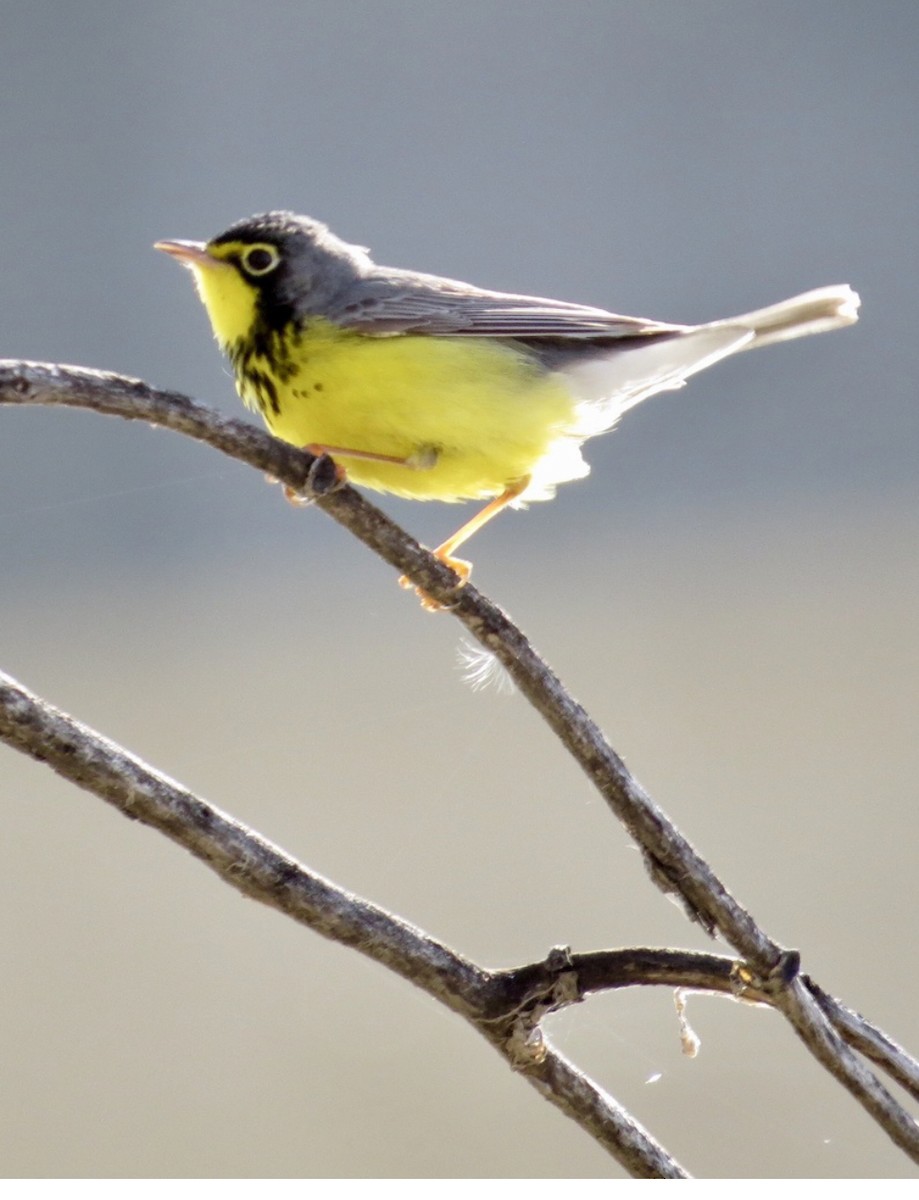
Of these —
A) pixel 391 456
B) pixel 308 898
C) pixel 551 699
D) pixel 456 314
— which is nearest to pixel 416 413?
pixel 391 456

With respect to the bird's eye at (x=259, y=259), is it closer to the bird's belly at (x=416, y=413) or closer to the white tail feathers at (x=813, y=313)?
the bird's belly at (x=416, y=413)

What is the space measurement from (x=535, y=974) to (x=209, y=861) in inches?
10.8

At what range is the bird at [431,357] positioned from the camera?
6.79ft

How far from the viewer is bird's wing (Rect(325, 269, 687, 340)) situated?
85.4 inches

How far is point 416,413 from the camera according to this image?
2.05 m

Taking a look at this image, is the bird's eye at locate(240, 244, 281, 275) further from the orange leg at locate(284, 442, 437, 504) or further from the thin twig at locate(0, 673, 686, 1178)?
the thin twig at locate(0, 673, 686, 1178)

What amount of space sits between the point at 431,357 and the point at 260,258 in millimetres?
317

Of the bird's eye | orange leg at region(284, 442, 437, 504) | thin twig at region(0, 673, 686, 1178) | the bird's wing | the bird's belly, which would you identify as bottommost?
thin twig at region(0, 673, 686, 1178)

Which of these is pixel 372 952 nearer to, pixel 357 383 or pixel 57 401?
pixel 57 401

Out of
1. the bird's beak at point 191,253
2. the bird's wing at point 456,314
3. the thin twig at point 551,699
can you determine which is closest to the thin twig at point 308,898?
the thin twig at point 551,699

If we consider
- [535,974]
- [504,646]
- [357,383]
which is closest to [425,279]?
[357,383]

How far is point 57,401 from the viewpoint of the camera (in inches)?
38.2

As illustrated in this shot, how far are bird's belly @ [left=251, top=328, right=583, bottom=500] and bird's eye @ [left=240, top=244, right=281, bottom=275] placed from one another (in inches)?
6.9

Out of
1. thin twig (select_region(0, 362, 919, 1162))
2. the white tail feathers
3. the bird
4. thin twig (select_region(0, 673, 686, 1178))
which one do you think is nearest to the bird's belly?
the bird
